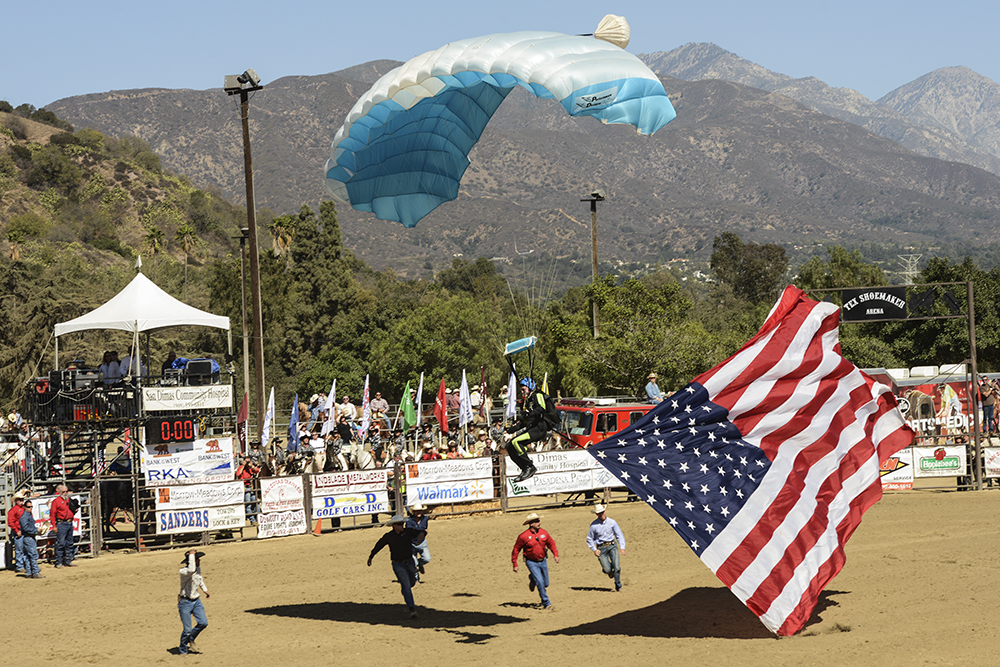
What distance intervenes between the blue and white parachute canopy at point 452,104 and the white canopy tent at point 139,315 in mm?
8908

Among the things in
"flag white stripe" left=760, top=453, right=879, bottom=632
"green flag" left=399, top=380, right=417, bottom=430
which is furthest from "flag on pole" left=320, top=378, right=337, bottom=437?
"flag white stripe" left=760, top=453, right=879, bottom=632

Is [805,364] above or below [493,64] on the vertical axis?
below

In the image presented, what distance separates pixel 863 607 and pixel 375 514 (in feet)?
43.3

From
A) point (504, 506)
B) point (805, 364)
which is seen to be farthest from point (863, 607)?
point (504, 506)

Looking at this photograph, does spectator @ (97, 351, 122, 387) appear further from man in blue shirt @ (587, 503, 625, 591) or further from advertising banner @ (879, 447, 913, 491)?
advertising banner @ (879, 447, 913, 491)

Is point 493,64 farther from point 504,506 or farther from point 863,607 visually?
point 504,506

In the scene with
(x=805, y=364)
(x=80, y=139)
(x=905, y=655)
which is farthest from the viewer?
(x=80, y=139)

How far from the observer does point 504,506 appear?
25.2m

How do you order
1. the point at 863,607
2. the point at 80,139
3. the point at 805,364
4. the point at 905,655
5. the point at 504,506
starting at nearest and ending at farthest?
1. the point at 905,655
2. the point at 805,364
3. the point at 863,607
4. the point at 504,506
5. the point at 80,139

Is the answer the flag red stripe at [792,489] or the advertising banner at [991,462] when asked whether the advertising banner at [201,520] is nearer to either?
the flag red stripe at [792,489]

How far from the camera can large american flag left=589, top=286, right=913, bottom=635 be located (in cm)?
1263

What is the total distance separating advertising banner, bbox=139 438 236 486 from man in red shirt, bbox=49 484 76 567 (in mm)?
2105

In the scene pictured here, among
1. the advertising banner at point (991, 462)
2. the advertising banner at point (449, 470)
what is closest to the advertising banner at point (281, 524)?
the advertising banner at point (449, 470)

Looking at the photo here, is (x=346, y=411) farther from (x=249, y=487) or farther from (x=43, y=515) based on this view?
(x=43, y=515)
